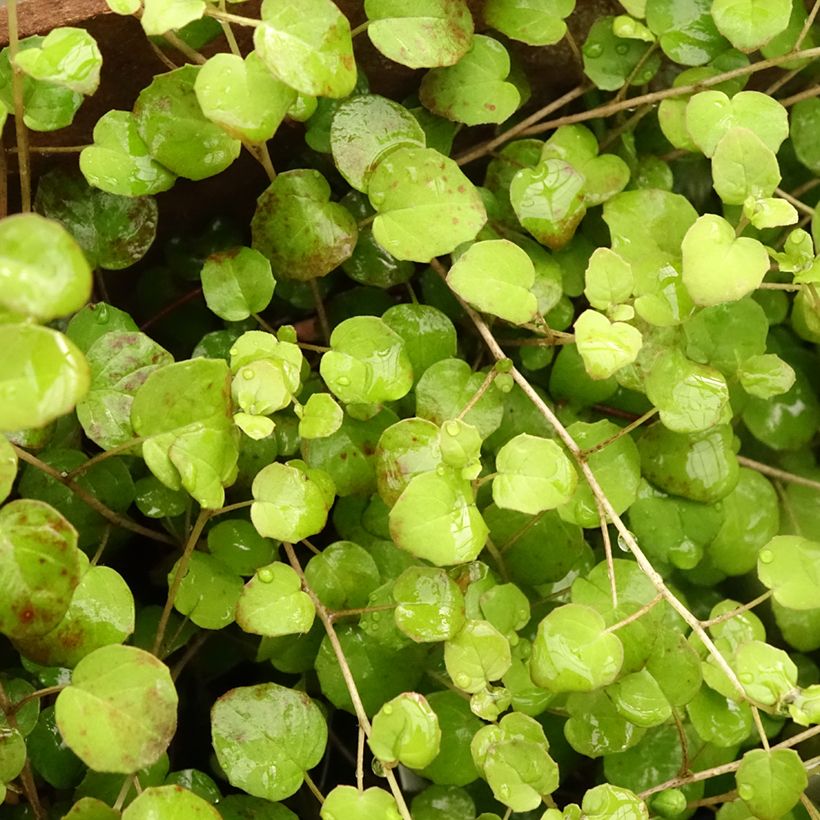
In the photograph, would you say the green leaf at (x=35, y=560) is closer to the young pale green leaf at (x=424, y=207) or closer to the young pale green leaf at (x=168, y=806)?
the young pale green leaf at (x=168, y=806)

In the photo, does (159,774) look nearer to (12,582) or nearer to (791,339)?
(12,582)

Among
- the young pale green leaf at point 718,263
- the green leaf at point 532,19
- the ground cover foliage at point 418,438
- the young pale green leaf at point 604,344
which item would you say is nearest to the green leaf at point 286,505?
the ground cover foliage at point 418,438

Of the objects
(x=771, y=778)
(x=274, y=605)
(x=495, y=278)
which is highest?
(x=495, y=278)

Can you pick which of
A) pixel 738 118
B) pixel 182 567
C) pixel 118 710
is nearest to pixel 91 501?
pixel 182 567

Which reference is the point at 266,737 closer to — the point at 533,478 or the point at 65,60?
the point at 533,478

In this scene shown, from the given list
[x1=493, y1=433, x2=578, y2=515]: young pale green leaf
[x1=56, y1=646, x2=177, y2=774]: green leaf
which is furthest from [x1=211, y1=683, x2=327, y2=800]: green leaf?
[x1=493, y1=433, x2=578, y2=515]: young pale green leaf

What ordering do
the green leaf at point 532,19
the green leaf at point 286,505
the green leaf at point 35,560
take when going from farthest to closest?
the green leaf at point 532,19 < the green leaf at point 286,505 < the green leaf at point 35,560

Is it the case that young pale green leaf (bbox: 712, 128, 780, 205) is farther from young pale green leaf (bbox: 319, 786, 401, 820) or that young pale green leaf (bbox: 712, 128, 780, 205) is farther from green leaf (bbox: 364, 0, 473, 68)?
young pale green leaf (bbox: 319, 786, 401, 820)
